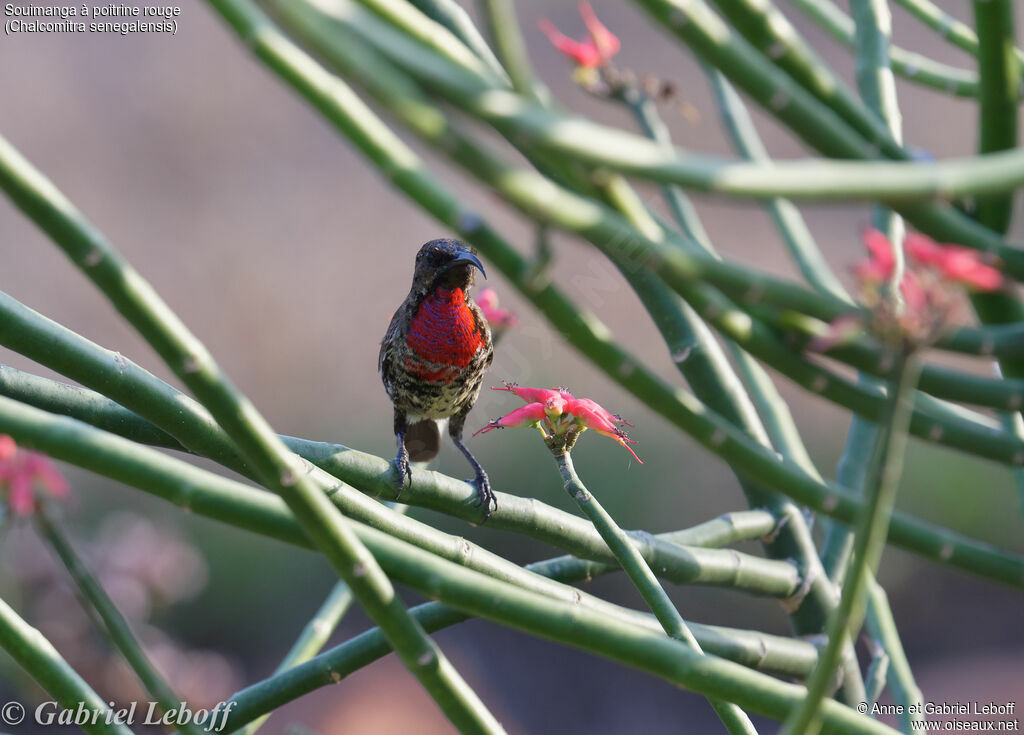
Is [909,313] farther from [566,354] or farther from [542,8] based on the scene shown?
[542,8]

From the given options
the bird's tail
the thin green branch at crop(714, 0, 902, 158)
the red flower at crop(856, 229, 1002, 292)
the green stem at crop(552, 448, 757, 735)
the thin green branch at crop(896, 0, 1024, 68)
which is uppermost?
the thin green branch at crop(896, 0, 1024, 68)

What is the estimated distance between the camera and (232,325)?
6828 mm

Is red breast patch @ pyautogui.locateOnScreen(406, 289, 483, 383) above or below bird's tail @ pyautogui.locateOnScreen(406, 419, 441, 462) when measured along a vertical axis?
above

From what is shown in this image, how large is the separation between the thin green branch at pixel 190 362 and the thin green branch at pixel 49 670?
15.5 inches

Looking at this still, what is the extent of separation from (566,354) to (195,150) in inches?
126

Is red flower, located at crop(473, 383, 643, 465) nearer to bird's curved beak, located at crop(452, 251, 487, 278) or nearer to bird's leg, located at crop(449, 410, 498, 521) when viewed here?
bird's leg, located at crop(449, 410, 498, 521)

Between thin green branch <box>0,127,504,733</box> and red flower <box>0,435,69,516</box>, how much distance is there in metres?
0.22

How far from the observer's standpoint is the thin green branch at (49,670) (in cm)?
107

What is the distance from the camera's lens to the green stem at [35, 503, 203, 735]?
904mm

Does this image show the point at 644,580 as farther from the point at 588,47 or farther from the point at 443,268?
the point at 443,268

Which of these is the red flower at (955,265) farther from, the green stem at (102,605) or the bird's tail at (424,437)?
the bird's tail at (424,437)

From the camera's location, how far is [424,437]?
2.63m

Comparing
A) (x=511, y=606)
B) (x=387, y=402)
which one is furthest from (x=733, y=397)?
(x=387, y=402)

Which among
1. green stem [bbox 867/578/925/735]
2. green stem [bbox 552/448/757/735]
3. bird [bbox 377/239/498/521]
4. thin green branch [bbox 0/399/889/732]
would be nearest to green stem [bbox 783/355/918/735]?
thin green branch [bbox 0/399/889/732]
